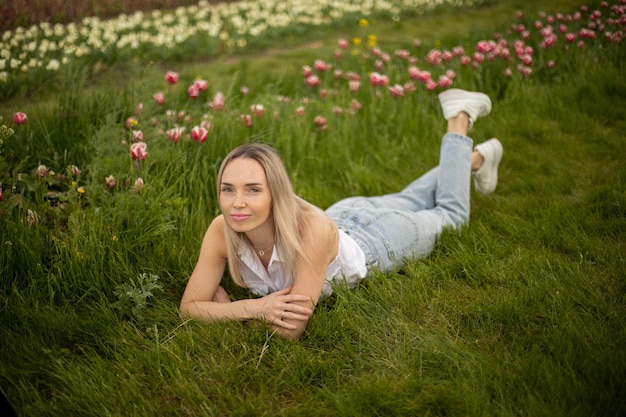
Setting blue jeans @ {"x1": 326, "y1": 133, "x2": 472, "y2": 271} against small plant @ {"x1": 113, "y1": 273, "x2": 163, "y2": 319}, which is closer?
small plant @ {"x1": 113, "y1": 273, "x2": 163, "y2": 319}

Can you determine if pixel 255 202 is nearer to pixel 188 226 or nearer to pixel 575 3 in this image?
pixel 188 226

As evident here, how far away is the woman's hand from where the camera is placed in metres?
2.20

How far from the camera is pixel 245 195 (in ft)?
7.11

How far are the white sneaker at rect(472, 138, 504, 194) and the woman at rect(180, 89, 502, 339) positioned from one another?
608 mm

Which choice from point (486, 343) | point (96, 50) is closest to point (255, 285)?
point (486, 343)

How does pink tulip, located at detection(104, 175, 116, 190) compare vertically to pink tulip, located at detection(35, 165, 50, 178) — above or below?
below

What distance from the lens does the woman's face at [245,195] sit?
2.16 m

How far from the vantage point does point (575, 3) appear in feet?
24.5

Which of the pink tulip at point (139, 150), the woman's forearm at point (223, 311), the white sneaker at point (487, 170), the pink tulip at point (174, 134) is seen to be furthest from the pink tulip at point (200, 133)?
the white sneaker at point (487, 170)

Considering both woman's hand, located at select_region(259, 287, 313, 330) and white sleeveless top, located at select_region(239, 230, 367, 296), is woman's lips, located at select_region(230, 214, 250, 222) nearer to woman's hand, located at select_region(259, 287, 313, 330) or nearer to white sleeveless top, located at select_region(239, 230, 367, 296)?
white sleeveless top, located at select_region(239, 230, 367, 296)

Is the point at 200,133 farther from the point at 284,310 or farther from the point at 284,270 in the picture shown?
the point at 284,310

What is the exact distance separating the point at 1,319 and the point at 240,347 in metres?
1.05

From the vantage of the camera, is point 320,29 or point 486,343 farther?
point 320,29

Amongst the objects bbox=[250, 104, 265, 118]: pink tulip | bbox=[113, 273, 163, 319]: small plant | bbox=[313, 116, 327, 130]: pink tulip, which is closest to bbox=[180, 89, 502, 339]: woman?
bbox=[113, 273, 163, 319]: small plant
